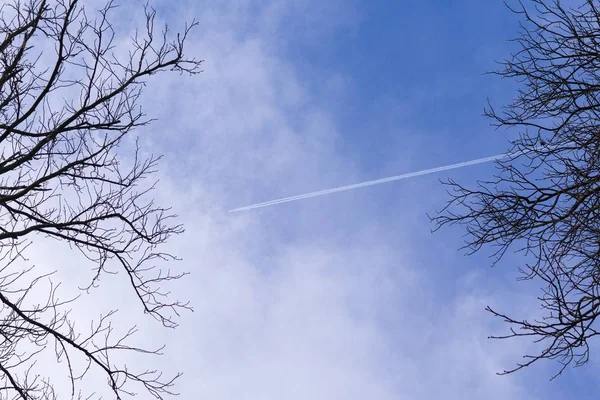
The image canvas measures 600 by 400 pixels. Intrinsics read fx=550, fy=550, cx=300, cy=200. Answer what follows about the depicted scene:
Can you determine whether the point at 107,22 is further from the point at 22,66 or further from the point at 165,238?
the point at 165,238

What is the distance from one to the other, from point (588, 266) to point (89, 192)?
5.45 m

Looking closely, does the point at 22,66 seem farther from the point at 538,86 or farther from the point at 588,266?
the point at 588,266

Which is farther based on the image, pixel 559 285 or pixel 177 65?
pixel 177 65

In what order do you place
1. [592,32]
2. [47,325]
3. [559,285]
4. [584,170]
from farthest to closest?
[47,325] < [592,32] < [584,170] < [559,285]

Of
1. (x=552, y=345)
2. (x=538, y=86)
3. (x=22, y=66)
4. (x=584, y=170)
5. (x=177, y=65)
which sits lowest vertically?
(x=552, y=345)

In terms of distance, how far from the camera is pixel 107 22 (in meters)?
6.66

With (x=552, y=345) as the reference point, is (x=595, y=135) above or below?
above

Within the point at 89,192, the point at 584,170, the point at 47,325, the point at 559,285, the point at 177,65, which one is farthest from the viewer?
the point at 177,65

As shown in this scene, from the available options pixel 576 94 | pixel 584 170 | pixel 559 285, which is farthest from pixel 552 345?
pixel 576 94

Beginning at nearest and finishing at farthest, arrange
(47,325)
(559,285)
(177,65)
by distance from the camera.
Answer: (559,285) < (47,325) < (177,65)

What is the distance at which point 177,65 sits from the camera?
7066 mm

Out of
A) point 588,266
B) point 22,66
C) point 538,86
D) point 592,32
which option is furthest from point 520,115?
point 22,66

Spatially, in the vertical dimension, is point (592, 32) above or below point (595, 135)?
above

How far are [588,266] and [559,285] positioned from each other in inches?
21.9
